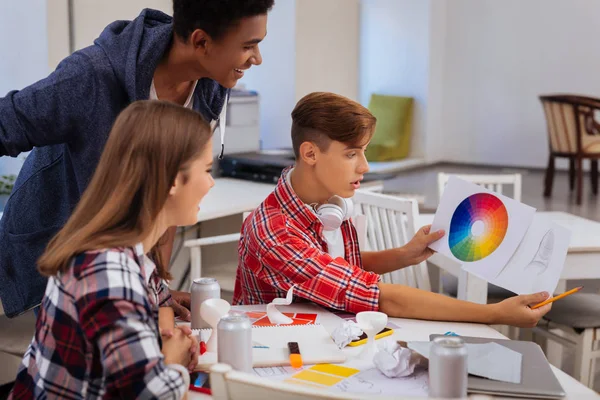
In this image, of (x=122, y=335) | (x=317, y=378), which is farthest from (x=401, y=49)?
(x=122, y=335)

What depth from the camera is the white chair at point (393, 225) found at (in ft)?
9.16

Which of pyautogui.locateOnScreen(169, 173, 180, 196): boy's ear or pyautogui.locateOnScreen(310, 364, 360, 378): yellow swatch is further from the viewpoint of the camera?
pyautogui.locateOnScreen(310, 364, 360, 378): yellow swatch

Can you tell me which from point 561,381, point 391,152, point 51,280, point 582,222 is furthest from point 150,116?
point 391,152

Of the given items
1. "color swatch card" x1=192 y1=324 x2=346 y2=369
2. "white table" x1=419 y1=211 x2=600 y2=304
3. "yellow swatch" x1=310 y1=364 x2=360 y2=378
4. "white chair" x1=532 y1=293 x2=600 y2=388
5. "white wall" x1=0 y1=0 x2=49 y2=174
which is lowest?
"white chair" x1=532 y1=293 x2=600 y2=388

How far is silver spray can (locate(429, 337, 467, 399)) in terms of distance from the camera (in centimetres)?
132

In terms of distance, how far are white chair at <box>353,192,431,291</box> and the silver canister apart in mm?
1384

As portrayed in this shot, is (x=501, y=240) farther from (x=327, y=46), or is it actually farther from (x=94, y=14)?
(x=327, y=46)

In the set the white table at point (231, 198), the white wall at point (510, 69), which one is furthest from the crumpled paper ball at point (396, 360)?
the white wall at point (510, 69)

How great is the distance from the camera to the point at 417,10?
27.9 feet

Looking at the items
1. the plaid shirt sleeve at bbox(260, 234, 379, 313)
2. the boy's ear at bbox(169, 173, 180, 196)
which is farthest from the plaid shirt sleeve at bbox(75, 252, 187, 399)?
the plaid shirt sleeve at bbox(260, 234, 379, 313)

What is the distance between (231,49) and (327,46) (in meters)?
5.74

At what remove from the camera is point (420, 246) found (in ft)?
6.84

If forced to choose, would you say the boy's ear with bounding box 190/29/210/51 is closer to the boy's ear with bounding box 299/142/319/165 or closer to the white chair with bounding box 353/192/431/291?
the boy's ear with bounding box 299/142/319/165

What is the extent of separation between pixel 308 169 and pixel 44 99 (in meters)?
0.68
